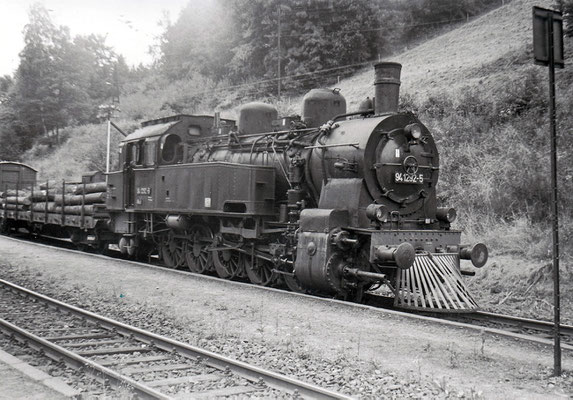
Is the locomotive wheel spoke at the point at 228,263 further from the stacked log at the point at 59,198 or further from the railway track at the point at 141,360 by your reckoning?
the stacked log at the point at 59,198

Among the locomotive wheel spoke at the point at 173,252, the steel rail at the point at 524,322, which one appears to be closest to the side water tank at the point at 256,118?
the locomotive wheel spoke at the point at 173,252

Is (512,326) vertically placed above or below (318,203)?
below

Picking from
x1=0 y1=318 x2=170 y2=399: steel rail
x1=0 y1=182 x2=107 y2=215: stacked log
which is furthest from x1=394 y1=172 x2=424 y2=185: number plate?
x1=0 y1=182 x2=107 y2=215: stacked log

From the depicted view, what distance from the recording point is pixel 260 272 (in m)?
11.2

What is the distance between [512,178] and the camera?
13.2 metres

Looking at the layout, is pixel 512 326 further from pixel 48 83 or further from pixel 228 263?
pixel 48 83

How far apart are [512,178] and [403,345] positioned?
26.8 ft

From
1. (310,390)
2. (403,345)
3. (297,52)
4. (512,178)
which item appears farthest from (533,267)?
(297,52)

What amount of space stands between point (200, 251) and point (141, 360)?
6.57 metres

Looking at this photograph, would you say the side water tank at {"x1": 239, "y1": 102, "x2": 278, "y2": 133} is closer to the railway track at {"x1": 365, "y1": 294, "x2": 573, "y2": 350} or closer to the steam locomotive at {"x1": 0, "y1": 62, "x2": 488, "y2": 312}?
the steam locomotive at {"x1": 0, "y1": 62, "x2": 488, "y2": 312}

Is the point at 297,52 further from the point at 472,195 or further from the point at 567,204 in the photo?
the point at 567,204

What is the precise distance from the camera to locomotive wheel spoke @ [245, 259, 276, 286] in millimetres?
10945

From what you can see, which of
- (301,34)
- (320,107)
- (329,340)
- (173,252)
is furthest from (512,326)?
(301,34)

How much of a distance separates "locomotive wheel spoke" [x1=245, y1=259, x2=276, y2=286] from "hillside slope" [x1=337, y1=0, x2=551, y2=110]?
989 cm
